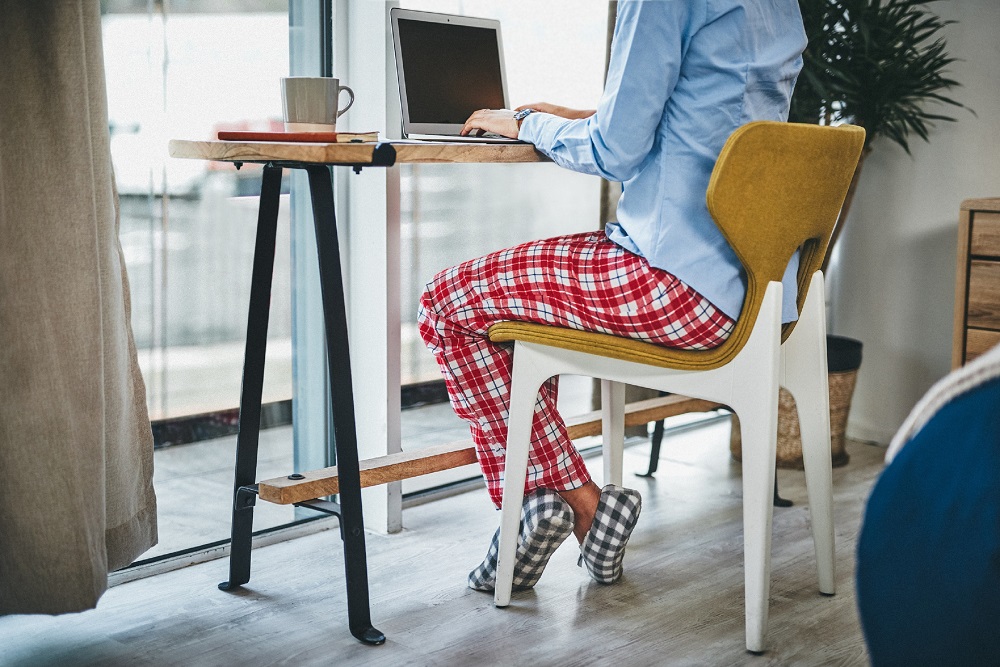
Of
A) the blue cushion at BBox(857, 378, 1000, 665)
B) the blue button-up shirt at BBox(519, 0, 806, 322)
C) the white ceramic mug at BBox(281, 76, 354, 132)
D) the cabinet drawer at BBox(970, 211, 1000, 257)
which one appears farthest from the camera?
the cabinet drawer at BBox(970, 211, 1000, 257)

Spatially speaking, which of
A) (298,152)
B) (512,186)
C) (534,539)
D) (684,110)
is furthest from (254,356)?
(512,186)

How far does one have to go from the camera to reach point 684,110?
1.58 m

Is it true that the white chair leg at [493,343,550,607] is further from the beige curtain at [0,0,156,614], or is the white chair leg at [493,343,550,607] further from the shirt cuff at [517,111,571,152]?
the beige curtain at [0,0,156,614]

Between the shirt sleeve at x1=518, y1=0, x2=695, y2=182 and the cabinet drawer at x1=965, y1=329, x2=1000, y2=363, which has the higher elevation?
the shirt sleeve at x1=518, y1=0, x2=695, y2=182

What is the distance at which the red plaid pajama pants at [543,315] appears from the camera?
1.61 metres

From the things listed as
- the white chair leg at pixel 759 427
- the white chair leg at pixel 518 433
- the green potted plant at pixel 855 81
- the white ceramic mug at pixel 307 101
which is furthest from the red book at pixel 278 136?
the green potted plant at pixel 855 81

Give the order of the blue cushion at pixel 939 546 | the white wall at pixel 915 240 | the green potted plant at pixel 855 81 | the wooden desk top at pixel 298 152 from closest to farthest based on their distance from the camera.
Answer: the blue cushion at pixel 939 546
the wooden desk top at pixel 298 152
the green potted plant at pixel 855 81
the white wall at pixel 915 240

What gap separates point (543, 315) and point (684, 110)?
0.41 metres

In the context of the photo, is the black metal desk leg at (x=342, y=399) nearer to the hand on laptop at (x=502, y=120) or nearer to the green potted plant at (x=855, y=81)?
the hand on laptop at (x=502, y=120)

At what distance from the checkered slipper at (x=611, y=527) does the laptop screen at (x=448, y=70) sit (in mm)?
821

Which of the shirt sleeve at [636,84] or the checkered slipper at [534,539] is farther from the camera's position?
the checkered slipper at [534,539]

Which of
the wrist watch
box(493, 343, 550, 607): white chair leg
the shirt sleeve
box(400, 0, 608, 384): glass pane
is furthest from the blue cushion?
box(400, 0, 608, 384): glass pane

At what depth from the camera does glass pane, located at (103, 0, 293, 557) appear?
1.86 m

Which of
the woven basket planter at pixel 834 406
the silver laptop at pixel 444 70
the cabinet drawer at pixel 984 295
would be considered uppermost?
the silver laptop at pixel 444 70
